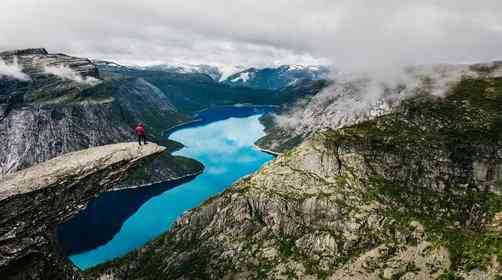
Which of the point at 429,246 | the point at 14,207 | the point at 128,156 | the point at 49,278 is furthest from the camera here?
the point at 429,246

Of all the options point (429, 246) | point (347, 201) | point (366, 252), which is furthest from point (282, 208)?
point (429, 246)

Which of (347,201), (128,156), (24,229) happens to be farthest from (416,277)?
(24,229)

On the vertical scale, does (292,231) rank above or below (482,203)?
below

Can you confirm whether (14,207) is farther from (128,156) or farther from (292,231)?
(292,231)

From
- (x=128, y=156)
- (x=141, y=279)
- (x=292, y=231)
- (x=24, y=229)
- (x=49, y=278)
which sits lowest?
(x=141, y=279)

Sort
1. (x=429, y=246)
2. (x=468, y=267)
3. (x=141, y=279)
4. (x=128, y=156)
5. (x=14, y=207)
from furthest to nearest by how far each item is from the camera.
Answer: (x=141, y=279) → (x=429, y=246) → (x=468, y=267) → (x=128, y=156) → (x=14, y=207)

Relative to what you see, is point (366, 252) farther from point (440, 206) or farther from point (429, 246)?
point (440, 206)

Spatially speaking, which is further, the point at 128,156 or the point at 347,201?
the point at 347,201
